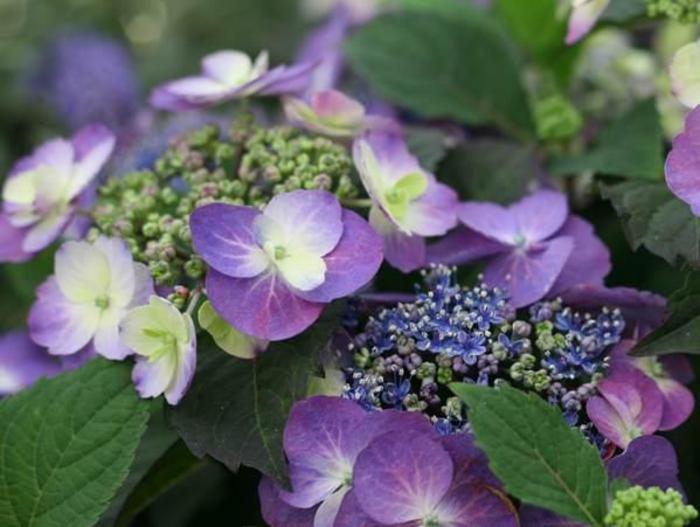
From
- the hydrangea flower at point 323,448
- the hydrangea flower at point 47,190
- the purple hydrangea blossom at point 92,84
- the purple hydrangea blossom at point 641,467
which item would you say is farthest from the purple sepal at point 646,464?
the purple hydrangea blossom at point 92,84

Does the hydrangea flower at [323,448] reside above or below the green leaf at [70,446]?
above

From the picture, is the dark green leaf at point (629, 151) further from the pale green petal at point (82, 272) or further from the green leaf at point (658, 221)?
the pale green petal at point (82, 272)

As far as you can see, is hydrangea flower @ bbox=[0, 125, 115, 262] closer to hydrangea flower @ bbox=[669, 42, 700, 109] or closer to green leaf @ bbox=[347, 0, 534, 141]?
green leaf @ bbox=[347, 0, 534, 141]

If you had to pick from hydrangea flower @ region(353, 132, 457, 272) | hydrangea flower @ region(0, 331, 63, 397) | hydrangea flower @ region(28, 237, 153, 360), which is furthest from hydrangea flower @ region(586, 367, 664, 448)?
hydrangea flower @ region(0, 331, 63, 397)

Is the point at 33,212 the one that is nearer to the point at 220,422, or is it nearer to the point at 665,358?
the point at 220,422

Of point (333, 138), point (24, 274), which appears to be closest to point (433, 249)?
point (333, 138)

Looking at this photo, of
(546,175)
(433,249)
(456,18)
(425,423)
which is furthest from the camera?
(456,18)

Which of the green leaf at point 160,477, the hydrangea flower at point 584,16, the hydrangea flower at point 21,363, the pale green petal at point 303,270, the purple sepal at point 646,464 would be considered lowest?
the hydrangea flower at point 21,363
